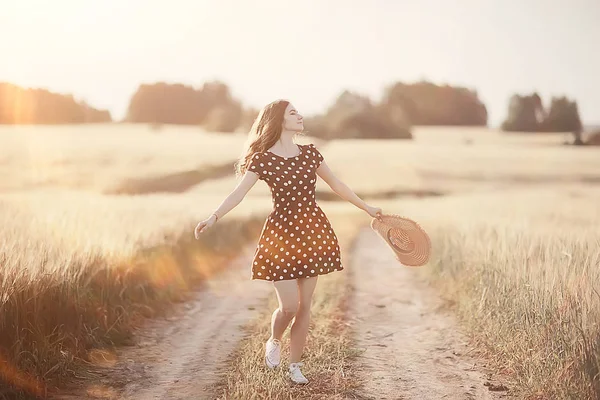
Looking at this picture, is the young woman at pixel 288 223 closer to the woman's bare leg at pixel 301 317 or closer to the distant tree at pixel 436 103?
the woman's bare leg at pixel 301 317

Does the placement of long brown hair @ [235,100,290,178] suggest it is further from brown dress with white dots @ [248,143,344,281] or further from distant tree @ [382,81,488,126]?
distant tree @ [382,81,488,126]

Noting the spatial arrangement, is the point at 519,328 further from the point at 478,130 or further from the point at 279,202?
the point at 478,130

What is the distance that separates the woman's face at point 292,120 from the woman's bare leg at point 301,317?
1195mm

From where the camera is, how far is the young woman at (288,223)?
548 cm

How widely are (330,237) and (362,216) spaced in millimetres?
17301

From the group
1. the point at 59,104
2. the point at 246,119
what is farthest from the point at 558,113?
the point at 59,104

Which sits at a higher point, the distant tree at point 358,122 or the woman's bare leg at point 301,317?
the distant tree at point 358,122

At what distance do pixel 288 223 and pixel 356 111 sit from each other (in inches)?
2560

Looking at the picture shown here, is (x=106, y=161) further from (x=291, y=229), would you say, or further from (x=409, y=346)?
(x=291, y=229)

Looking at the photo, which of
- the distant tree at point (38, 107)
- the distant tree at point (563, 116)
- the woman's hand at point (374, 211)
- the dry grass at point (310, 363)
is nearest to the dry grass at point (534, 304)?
the dry grass at point (310, 363)

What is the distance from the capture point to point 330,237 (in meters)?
5.62

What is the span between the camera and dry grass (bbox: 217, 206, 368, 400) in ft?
17.2

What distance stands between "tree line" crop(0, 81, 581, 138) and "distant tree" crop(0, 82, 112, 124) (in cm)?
134

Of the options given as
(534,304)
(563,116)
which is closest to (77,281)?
(534,304)
